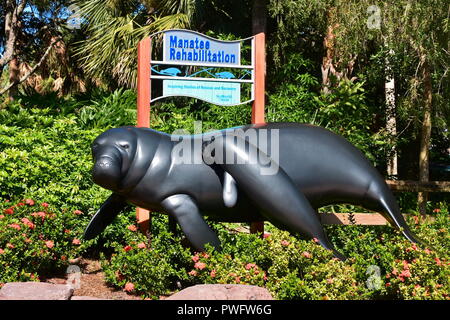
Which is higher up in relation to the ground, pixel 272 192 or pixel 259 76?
pixel 259 76

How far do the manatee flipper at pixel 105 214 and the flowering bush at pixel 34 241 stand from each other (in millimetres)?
129

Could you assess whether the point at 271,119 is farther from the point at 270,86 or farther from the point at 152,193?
the point at 152,193

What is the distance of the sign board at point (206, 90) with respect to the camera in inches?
202

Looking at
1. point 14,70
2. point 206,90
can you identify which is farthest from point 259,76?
point 14,70

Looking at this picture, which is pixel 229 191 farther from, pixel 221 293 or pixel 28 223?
pixel 28 223

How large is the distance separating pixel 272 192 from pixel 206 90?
1.69m

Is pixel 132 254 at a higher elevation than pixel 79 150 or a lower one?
lower

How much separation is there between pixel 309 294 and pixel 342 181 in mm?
1125

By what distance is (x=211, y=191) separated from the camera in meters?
4.18

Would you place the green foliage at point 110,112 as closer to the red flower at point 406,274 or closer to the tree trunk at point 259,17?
the tree trunk at point 259,17

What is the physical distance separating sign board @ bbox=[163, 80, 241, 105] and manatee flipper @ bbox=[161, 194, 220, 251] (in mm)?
1404

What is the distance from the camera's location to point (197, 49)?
5234 mm

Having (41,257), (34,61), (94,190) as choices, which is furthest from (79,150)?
(34,61)

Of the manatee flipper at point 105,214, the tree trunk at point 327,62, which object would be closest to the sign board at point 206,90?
the manatee flipper at point 105,214
